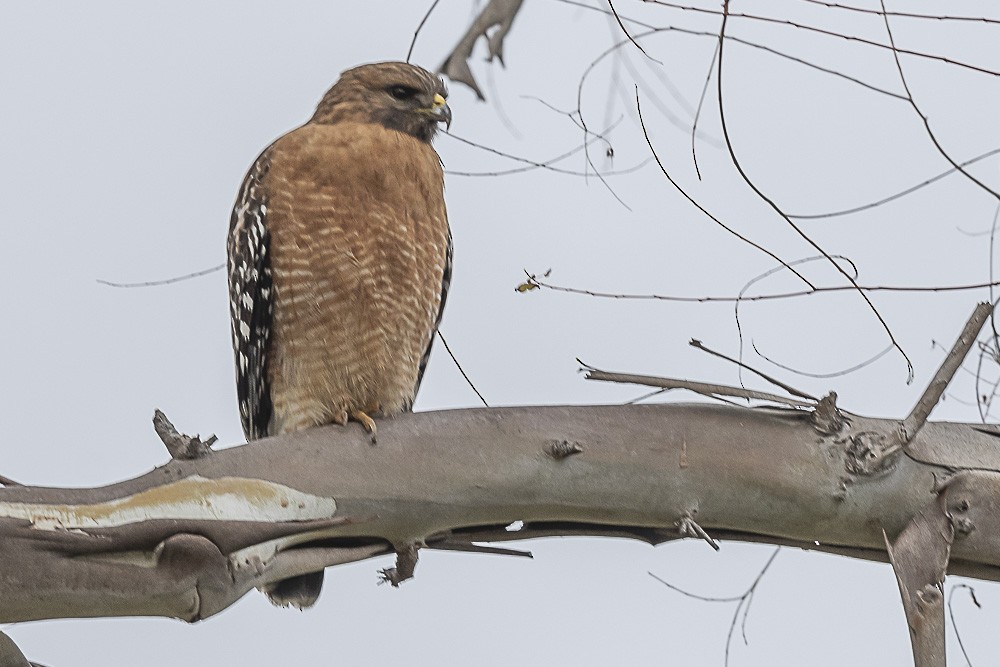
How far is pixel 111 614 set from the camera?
1.84m

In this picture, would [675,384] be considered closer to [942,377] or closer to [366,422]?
[942,377]

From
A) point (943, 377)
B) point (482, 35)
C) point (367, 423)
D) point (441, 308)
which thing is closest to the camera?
point (943, 377)

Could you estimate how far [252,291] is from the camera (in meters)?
2.79

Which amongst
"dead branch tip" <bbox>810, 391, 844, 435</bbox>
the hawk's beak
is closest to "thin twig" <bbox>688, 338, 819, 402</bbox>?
"dead branch tip" <bbox>810, 391, 844, 435</bbox>

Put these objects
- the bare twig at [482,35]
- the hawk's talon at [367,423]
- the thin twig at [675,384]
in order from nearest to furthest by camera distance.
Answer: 1. the thin twig at [675,384]
2. the hawk's talon at [367,423]
3. the bare twig at [482,35]

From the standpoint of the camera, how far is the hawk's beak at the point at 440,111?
3.04 metres

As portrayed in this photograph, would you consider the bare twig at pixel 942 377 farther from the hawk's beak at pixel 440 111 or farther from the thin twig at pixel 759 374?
the hawk's beak at pixel 440 111

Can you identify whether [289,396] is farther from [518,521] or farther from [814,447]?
[814,447]

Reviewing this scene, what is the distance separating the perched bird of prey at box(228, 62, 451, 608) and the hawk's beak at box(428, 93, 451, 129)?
13 centimetres

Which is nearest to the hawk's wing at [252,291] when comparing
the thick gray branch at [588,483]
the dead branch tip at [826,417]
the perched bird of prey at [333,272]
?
the perched bird of prey at [333,272]

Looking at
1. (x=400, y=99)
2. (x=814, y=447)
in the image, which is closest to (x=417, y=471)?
(x=814, y=447)

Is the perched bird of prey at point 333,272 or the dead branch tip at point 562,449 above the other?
the perched bird of prey at point 333,272

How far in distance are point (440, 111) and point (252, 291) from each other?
0.70m

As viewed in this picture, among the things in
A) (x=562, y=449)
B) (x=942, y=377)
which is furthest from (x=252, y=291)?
(x=942, y=377)
